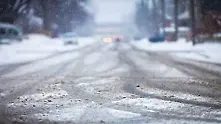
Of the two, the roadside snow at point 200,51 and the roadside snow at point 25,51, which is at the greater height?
the roadside snow at point 25,51

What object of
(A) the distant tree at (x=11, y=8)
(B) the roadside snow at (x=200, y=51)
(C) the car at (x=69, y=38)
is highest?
(A) the distant tree at (x=11, y=8)

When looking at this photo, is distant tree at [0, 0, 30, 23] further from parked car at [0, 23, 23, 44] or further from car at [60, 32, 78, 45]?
car at [60, 32, 78, 45]

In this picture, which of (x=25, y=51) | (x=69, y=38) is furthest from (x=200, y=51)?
(x=69, y=38)

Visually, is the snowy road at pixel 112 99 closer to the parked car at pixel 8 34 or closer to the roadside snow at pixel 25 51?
the roadside snow at pixel 25 51

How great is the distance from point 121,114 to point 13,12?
1702 inches

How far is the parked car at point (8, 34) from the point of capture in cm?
4273

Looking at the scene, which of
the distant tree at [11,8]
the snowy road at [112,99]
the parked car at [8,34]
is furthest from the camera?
the parked car at [8,34]

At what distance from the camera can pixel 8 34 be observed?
147ft

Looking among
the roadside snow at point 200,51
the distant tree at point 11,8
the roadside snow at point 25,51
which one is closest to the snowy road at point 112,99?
the roadside snow at point 200,51

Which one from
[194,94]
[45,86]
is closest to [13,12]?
[45,86]

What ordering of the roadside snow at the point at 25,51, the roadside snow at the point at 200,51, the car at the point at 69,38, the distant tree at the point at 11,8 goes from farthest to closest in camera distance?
the car at the point at 69,38 < the distant tree at the point at 11,8 < the roadside snow at the point at 25,51 < the roadside snow at the point at 200,51

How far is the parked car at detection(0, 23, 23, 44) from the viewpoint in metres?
42.7

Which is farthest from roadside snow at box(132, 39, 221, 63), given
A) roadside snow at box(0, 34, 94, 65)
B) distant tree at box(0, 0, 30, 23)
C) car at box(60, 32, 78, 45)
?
distant tree at box(0, 0, 30, 23)

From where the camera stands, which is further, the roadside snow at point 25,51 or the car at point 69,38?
the car at point 69,38
